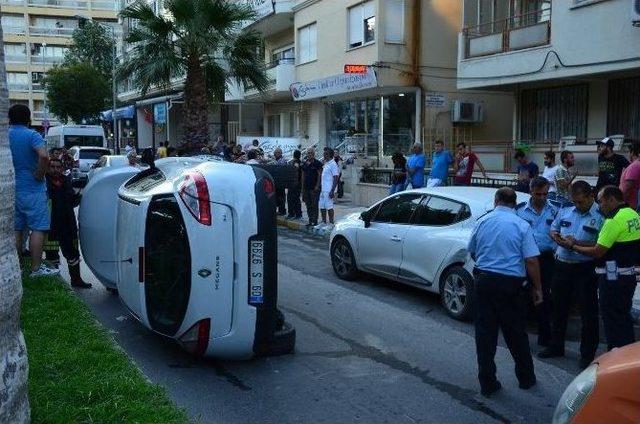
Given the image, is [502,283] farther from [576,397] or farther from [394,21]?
[394,21]

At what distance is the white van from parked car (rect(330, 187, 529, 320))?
27.0m

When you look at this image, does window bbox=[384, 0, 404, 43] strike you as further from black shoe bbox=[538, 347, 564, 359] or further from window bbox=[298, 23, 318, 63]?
black shoe bbox=[538, 347, 564, 359]

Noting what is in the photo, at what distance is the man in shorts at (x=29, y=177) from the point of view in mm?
7516

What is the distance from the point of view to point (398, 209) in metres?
9.21

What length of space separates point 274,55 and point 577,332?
26.5 metres

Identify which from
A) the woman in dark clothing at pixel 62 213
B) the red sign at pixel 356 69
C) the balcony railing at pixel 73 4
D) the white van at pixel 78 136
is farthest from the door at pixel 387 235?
the balcony railing at pixel 73 4

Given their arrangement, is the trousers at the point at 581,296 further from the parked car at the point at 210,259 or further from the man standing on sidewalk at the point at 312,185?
the man standing on sidewalk at the point at 312,185

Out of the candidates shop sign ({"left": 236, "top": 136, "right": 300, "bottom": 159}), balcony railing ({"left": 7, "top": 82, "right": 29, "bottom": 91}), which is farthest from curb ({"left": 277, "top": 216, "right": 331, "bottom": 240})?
balcony railing ({"left": 7, "top": 82, "right": 29, "bottom": 91})

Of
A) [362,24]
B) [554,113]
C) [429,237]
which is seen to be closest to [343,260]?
[429,237]

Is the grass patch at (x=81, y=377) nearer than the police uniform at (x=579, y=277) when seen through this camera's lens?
Yes

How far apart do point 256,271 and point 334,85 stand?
1834 centimetres

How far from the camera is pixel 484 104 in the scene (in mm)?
22438

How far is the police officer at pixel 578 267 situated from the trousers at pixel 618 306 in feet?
0.95

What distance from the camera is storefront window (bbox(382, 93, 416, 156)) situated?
22688mm
